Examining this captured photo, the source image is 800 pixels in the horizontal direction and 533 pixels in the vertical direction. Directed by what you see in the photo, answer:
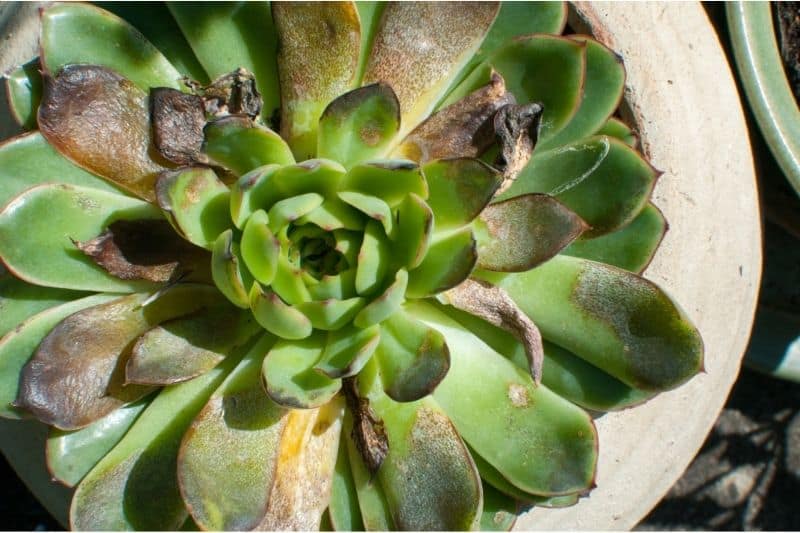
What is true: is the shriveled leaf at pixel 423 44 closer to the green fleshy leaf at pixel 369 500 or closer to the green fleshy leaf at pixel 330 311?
the green fleshy leaf at pixel 330 311

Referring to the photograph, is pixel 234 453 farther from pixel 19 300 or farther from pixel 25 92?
pixel 25 92

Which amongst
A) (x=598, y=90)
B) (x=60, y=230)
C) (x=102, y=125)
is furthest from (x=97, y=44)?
(x=598, y=90)

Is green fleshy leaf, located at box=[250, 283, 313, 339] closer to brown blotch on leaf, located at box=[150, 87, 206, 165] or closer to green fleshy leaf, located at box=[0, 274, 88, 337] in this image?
brown blotch on leaf, located at box=[150, 87, 206, 165]

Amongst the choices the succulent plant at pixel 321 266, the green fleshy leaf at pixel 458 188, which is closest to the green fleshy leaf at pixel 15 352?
the succulent plant at pixel 321 266

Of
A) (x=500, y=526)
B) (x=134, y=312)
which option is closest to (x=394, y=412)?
(x=500, y=526)

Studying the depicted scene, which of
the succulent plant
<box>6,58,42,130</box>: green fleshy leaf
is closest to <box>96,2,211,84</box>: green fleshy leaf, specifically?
the succulent plant

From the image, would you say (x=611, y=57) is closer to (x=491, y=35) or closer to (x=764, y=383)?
(x=491, y=35)
